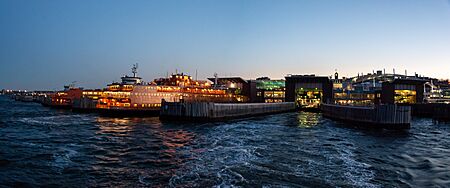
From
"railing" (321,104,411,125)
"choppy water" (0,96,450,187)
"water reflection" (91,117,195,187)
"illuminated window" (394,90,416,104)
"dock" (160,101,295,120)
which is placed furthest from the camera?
"illuminated window" (394,90,416,104)

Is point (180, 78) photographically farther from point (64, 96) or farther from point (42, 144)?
point (42, 144)

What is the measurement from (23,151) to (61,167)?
354 inches

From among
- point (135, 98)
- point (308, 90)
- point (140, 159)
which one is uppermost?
point (308, 90)

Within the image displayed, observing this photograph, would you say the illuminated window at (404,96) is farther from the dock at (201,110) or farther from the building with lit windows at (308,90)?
the dock at (201,110)

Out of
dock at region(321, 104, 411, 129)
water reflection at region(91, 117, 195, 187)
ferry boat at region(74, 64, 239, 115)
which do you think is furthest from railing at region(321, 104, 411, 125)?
ferry boat at region(74, 64, 239, 115)

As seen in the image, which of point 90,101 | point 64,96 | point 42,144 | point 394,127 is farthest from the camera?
point 64,96

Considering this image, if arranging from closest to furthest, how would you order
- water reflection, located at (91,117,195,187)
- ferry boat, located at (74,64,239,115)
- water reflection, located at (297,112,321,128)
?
water reflection, located at (91,117,195,187) < water reflection, located at (297,112,321,128) < ferry boat, located at (74,64,239,115)

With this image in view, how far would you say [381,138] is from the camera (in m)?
35.0

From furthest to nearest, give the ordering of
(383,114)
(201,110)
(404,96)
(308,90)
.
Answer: (404,96) < (308,90) < (201,110) < (383,114)

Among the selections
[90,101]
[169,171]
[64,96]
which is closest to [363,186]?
[169,171]

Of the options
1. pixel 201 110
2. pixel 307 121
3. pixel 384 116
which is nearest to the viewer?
pixel 384 116

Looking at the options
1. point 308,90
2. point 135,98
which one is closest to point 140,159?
point 135,98

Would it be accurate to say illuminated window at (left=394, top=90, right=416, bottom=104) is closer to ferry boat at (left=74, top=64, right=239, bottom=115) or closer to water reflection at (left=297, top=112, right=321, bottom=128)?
water reflection at (left=297, top=112, right=321, bottom=128)

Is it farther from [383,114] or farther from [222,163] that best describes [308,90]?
[222,163]
